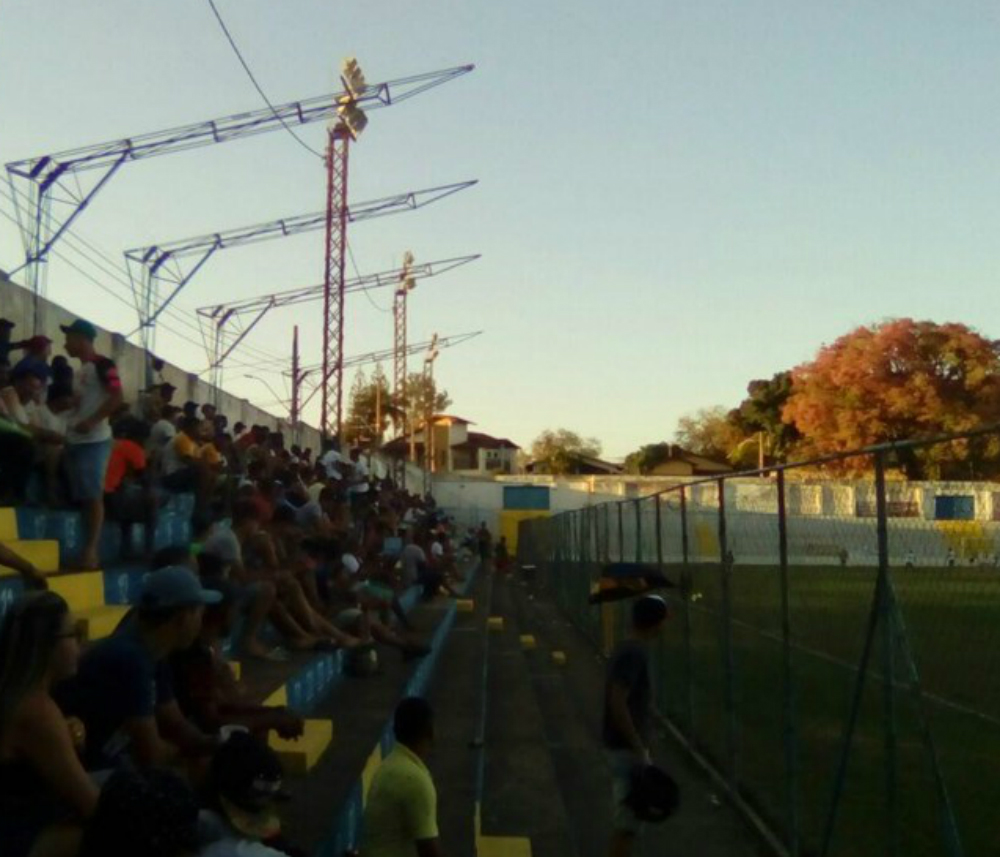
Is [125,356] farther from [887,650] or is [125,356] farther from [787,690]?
[887,650]

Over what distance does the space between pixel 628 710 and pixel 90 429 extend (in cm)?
376

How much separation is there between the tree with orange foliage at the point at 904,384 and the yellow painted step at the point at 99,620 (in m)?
50.4

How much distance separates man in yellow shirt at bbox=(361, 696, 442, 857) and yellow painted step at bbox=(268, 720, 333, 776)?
169 centimetres

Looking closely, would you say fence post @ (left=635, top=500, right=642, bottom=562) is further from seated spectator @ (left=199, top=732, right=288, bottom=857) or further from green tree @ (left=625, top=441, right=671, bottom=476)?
green tree @ (left=625, top=441, right=671, bottom=476)

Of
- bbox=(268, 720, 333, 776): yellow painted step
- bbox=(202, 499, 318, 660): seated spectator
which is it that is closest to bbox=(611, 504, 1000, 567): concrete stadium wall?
bbox=(268, 720, 333, 776): yellow painted step

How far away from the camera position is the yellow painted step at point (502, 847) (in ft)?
22.9

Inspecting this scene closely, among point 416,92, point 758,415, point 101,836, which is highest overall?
point 416,92

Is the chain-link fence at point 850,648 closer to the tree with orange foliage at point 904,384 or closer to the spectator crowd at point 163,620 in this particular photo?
the spectator crowd at point 163,620

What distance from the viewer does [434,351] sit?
71312 mm

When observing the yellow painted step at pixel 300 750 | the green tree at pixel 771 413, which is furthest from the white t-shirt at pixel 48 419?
the green tree at pixel 771 413

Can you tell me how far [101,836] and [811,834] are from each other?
22.2 feet

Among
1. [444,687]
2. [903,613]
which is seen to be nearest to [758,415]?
[444,687]

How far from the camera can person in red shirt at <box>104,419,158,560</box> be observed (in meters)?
9.93

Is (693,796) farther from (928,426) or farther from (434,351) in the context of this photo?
(434,351)
